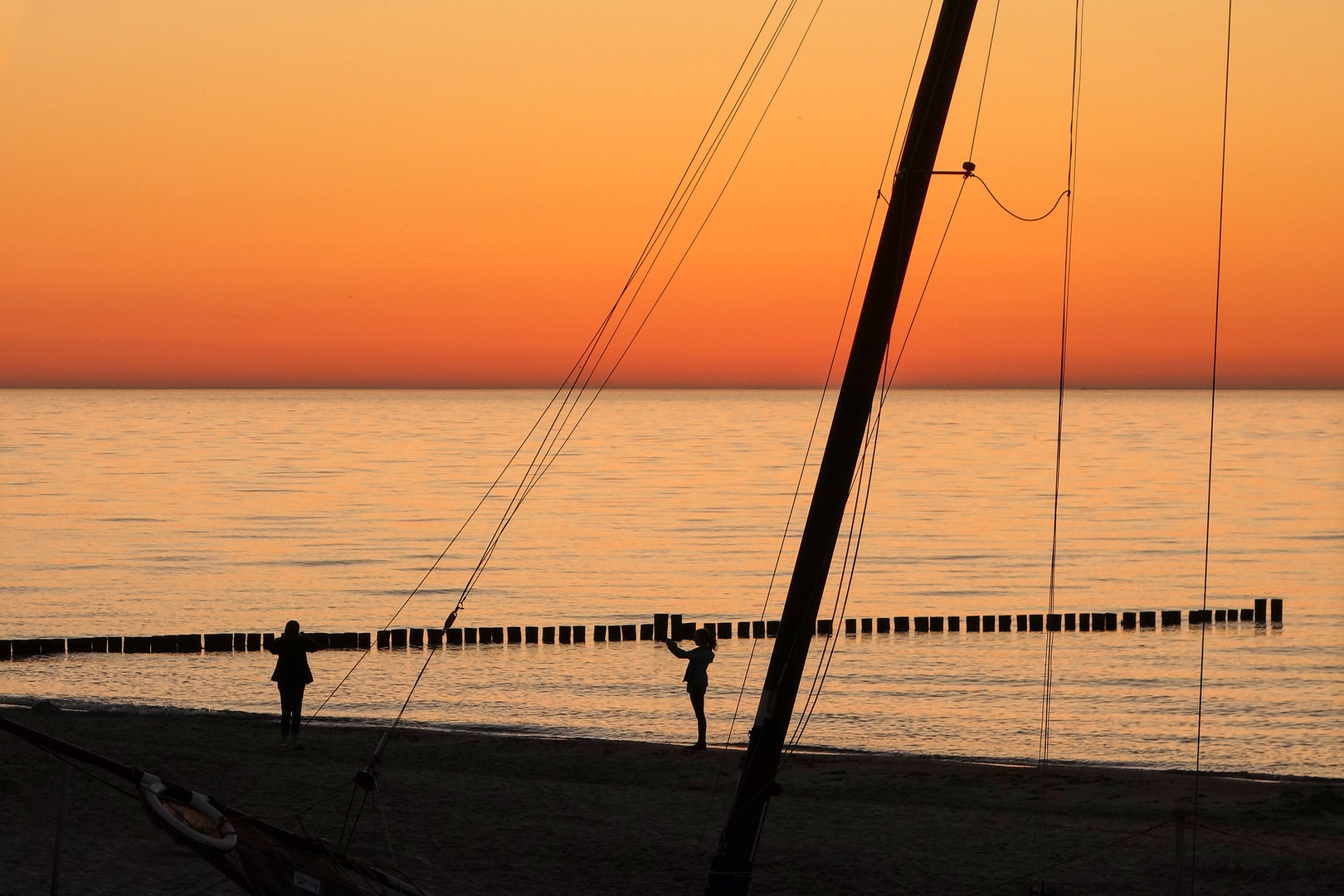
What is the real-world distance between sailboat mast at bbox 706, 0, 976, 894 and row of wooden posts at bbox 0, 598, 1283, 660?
27.4 meters

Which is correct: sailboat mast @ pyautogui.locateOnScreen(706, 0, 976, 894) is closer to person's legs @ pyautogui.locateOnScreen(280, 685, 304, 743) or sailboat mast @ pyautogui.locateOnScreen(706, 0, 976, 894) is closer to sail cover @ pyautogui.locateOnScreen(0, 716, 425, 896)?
sail cover @ pyautogui.locateOnScreen(0, 716, 425, 896)

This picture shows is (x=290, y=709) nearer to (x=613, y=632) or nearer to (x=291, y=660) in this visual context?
(x=291, y=660)

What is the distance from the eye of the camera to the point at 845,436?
10453 mm

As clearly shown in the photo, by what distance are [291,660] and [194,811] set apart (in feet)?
44.9

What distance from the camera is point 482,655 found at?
4156cm

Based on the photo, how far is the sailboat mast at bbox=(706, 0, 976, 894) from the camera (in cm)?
1048

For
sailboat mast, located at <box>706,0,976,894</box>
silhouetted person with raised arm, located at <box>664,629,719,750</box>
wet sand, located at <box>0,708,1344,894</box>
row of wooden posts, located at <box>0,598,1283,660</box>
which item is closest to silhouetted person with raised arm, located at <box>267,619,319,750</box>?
wet sand, located at <box>0,708,1344,894</box>

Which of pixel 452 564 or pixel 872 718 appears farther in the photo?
pixel 452 564

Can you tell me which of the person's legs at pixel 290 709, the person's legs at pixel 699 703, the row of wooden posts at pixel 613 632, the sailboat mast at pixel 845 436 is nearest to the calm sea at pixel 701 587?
the row of wooden posts at pixel 613 632

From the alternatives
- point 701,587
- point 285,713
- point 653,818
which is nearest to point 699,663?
point 653,818

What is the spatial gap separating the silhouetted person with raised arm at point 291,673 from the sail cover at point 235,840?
1272 centimetres

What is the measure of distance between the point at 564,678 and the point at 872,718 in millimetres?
8998

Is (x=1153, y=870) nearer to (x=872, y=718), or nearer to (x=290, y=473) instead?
(x=872, y=718)

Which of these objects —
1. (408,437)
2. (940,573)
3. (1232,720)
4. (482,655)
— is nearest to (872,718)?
(1232,720)
